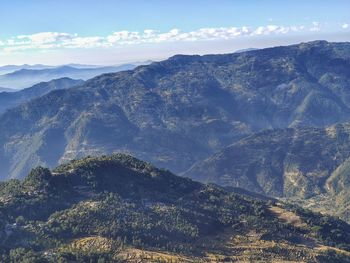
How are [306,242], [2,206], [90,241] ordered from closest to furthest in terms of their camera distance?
[90,241]
[2,206]
[306,242]

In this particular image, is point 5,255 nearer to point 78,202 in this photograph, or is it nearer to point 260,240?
point 78,202

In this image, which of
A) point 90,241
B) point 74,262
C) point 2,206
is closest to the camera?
point 74,262

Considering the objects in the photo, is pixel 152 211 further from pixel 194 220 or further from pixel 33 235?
pixel 33 235

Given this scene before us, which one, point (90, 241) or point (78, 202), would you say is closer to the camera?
point (90, 241)

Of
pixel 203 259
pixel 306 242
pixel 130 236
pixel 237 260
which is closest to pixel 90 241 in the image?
pixel 130 236

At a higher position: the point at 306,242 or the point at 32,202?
the point at 32,202

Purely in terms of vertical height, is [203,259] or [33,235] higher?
[33,235]

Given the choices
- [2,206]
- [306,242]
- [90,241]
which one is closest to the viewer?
[90,241]

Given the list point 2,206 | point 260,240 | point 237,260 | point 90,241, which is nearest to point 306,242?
point 260,240

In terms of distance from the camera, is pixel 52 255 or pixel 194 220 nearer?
pixel 52 255
